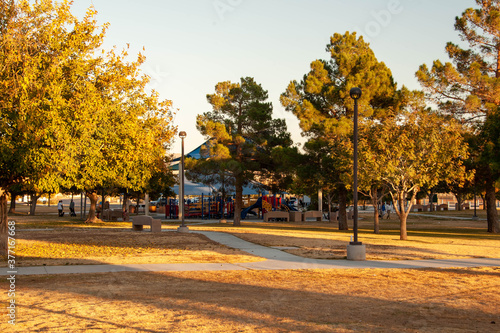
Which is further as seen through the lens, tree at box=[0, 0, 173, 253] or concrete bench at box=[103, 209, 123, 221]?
concrete bench at box=[103, 209, 123, 221]

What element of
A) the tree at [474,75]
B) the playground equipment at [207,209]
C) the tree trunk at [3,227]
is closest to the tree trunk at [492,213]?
the tree at [474,75]

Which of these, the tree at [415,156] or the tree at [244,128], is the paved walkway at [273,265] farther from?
the tree at [244,128]

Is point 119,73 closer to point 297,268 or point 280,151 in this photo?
point 297,268

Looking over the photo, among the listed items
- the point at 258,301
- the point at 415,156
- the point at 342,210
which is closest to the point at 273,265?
the point at 258,301

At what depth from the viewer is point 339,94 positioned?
32.8 m

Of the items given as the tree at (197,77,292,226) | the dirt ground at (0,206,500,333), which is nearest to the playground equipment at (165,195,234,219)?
the tree at (197,77,292,226)

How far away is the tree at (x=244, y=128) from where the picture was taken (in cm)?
3803

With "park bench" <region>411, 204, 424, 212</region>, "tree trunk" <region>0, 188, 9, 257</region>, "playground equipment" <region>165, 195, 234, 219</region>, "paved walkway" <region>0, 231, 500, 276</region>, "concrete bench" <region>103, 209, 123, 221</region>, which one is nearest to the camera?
"paved walkway" <region>0, 231, 500, 276</region>

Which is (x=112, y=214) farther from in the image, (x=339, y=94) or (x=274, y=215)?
(x=339, y=94)

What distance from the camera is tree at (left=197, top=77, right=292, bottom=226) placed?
125 ft

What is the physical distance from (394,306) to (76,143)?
1066 centimetres

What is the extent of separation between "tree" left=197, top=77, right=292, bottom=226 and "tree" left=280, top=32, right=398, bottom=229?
427 centimetres

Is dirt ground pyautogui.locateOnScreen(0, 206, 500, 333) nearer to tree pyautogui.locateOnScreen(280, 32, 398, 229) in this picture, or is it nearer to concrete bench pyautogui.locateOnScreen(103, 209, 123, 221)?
tree pyautogui.locateOnScreen(280, 32, 398, 229)

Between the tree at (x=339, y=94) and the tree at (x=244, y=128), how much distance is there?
168 inches
